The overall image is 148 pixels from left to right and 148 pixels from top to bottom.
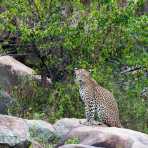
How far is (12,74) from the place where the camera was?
1681cm

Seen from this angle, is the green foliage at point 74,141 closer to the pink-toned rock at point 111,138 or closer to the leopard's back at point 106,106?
the pink-toned rock at point 111,138

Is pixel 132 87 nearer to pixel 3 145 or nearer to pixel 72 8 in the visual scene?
pixel 72 8

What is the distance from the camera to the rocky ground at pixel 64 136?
1030cm

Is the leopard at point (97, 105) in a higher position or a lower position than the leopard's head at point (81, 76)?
lower

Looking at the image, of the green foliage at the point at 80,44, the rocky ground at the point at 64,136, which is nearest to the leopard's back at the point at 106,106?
the rocky ground at the point at 64,136

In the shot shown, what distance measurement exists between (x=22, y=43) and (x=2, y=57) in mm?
634

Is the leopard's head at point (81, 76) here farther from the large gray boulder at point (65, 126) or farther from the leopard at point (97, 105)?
the large gray boulder at point (65, 126)

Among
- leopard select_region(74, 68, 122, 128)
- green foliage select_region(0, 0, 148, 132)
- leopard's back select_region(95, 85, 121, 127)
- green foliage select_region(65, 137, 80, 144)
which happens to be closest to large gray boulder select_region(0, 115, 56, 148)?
green foliage select_region(65, 137, 80, 144)

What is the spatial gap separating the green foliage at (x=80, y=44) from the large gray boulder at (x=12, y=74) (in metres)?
0.50

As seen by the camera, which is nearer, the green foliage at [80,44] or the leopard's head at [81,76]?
the leopard's head at [81,76]

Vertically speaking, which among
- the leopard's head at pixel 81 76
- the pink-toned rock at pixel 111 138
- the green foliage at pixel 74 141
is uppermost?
the leopard's head at pixel 81 76

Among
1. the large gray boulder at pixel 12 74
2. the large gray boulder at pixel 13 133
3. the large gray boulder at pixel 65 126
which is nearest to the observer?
the large gray boulder at pixel 13 133

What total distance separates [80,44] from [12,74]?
1.82 m

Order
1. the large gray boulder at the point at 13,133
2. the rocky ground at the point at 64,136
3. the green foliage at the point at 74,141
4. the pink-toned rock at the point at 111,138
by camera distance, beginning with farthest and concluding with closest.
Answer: the green foliage at the point at 74,141 → the pink-toned rock at the point at 111,138 → the rocky ground at the point at 64,136 → the large gray boulder at the point at 13,133
